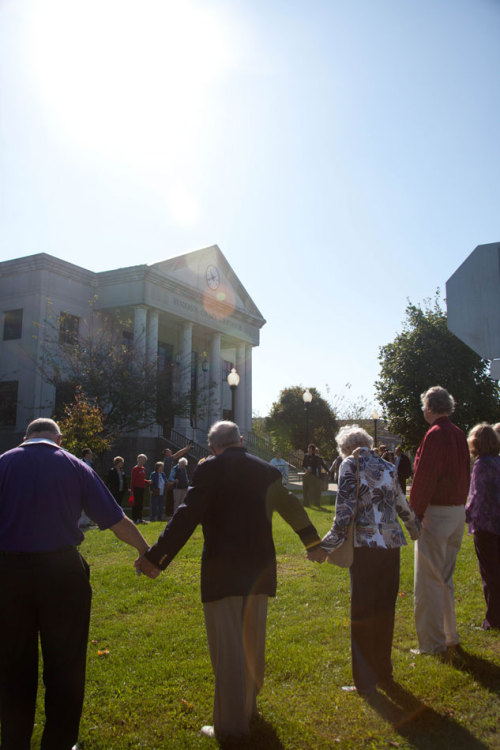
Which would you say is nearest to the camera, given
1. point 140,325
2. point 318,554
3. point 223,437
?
point 223,437

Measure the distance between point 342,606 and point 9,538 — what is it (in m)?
4.39

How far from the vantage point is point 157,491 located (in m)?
14.9

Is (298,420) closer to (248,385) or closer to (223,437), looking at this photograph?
(248,385)

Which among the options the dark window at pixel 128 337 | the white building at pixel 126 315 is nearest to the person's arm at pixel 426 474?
the white building at pixel 126 315

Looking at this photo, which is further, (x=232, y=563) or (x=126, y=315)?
(x=126, y=315)

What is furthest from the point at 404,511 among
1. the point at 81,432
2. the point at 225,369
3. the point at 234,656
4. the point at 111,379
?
the point at 225,369

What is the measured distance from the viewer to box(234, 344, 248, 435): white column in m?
39.8

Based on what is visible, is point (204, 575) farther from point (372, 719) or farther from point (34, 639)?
point (372, 719)

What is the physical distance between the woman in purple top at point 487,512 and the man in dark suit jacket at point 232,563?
9.52ft

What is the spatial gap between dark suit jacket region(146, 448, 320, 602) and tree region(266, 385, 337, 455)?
46.5 metres

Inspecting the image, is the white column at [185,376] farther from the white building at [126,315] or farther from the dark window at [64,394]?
the dark window at [64,394]

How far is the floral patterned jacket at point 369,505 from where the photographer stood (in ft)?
13.4

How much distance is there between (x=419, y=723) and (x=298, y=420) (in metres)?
51.5

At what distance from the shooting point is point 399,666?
4473 millimetres
